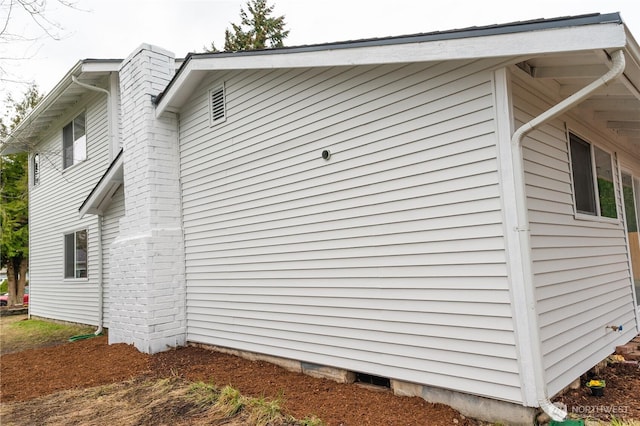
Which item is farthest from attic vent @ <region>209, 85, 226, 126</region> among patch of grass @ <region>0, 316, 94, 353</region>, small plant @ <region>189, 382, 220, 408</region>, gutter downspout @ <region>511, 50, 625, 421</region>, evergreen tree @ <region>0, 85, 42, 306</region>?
evergreen tree @ <region>0, 85, 42, 306</region>

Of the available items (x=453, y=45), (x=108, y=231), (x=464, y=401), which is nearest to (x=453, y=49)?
(x=453, y=45)

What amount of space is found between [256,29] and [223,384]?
77.6 feet

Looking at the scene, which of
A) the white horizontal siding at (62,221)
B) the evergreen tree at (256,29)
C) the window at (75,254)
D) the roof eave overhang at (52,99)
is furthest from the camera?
the evergreen tree at (256,29)

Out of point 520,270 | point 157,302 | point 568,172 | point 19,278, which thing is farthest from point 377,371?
point 19,278

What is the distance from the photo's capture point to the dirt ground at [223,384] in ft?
12.1

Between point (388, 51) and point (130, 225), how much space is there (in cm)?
561

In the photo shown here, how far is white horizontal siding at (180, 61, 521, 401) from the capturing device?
3535mm

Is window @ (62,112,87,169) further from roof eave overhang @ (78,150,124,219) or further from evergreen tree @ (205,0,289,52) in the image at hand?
evergreen tree @ (205,0,289,52)

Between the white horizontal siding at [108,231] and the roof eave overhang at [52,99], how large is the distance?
1865mm

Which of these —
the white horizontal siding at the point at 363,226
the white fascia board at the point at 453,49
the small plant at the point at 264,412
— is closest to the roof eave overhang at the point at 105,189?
the white horizontal siding at the point at 363,226

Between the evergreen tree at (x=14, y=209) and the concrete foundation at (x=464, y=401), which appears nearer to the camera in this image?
the concrete foundation at (x=464, y=401)

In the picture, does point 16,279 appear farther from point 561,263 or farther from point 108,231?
point 561,263

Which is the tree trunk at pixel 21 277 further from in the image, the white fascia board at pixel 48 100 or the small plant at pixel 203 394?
the small plant at pixel 203 394

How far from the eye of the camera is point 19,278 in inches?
730
